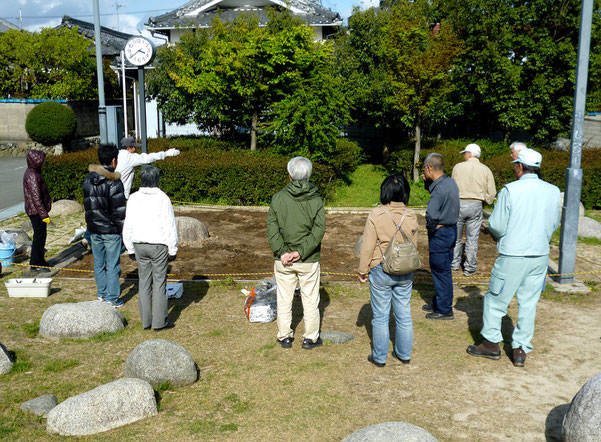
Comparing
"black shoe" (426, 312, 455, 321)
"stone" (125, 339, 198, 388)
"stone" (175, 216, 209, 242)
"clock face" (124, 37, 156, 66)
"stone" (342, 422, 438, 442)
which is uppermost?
"clock face" (124, 37, 156, 66)

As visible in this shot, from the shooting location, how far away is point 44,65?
87.9 feet

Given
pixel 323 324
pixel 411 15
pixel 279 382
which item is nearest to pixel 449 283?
pixel 323 324

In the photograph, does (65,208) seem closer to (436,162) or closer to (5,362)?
(5,362)

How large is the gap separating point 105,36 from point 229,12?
1624 cm

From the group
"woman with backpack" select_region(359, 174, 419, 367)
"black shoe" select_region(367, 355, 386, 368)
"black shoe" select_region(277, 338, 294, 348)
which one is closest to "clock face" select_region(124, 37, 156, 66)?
"black shoe" select_region(277, 338, 294, 348)

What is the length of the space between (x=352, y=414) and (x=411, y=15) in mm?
16500

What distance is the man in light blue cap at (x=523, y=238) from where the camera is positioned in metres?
5.38

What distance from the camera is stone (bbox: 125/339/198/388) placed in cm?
516

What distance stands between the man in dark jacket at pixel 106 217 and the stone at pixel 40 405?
8.12 feet

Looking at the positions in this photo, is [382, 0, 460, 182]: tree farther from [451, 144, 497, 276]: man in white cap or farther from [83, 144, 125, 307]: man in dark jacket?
[83, 144, 125, 307]: man in dark jacket

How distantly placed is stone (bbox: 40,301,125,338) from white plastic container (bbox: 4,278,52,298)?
1315 millimetres

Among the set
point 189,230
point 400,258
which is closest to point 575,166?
point 400,258

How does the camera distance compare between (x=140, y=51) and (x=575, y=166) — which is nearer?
(x=575, y=166)

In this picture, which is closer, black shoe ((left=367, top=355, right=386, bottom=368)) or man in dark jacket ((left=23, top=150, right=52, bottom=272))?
black shoe ((left=367, top=355, right=386, bottom=368))
